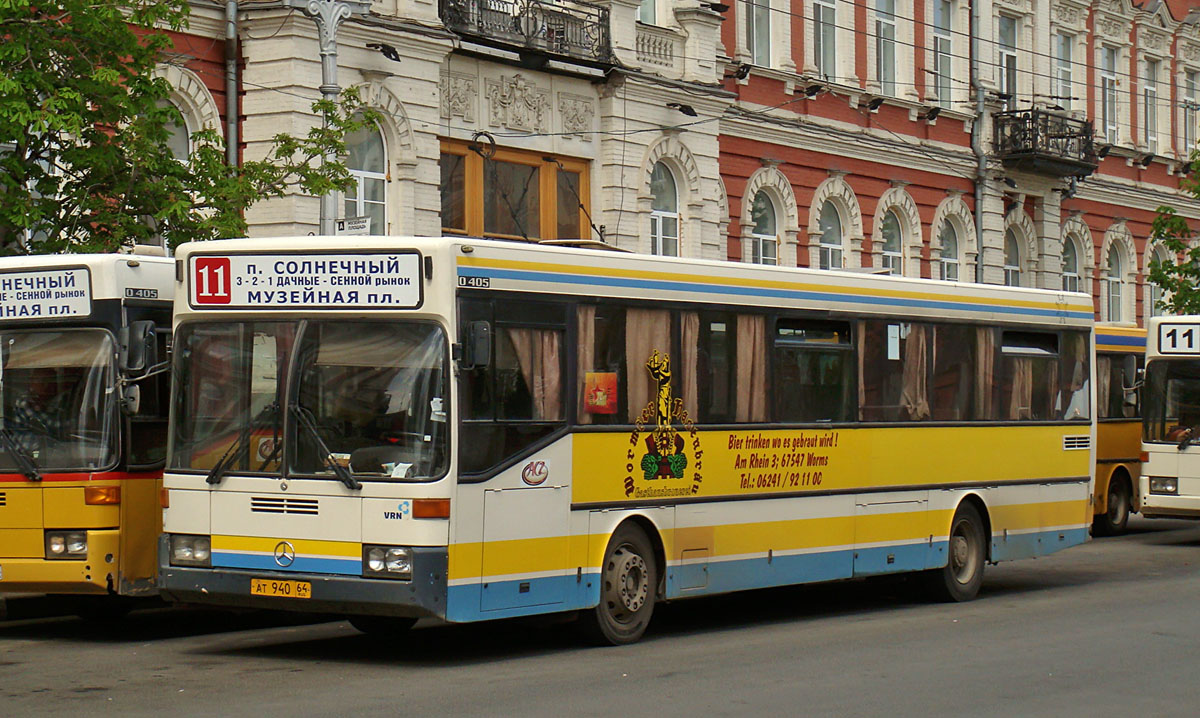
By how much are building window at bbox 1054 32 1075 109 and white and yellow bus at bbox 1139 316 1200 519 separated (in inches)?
763

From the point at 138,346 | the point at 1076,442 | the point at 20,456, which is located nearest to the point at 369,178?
the point at 1076,442

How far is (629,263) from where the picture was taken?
13305 millimetres

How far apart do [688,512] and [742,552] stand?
0.76m

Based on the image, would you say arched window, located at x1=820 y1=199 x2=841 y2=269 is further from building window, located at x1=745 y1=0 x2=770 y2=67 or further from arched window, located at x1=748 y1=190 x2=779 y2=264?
building window, located at x1=745 y1=0 x2=770 y2=67

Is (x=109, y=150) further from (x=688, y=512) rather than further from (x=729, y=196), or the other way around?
(x=729, y=196)

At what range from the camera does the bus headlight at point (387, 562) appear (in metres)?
11.6

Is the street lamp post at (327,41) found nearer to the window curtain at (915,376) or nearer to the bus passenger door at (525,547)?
the window curtain at (915,376)

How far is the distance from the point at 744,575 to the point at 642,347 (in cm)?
211

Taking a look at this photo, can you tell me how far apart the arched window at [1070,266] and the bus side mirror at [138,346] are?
32748 mm

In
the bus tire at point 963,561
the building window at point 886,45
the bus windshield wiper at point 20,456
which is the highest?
the building window at point 886,45

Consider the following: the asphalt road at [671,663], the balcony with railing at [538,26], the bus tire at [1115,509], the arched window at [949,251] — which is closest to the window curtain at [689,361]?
the asphalt road at [671,663]

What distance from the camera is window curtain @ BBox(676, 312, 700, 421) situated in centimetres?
1373

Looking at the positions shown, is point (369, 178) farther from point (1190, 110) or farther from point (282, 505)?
point (1190, 110)

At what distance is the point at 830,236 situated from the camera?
Result: 115 feet
